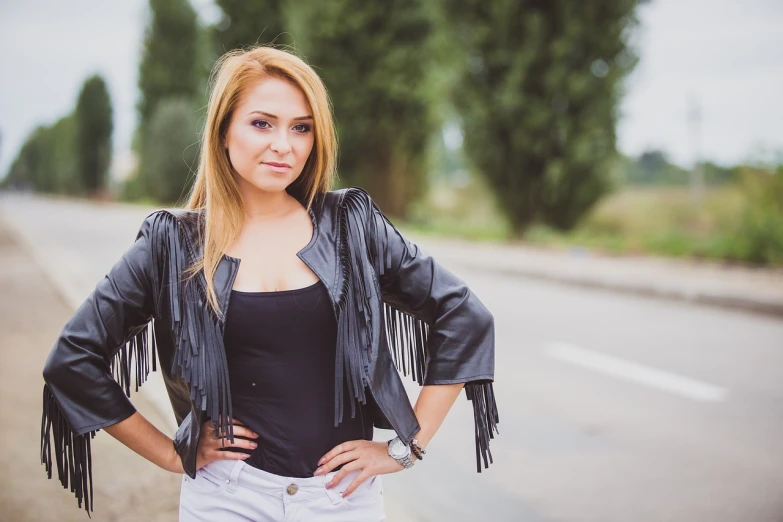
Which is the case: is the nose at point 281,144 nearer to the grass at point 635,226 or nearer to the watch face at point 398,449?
the watch face at point 398,449

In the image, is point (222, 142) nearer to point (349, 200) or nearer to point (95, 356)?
point (349, 200)

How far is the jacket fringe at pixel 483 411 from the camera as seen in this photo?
1.78 metres

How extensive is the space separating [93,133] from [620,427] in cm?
→ 7189

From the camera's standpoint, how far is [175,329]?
1566 millimetres

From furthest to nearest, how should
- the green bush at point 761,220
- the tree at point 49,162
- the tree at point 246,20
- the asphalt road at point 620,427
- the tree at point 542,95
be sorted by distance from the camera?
the tree at point 49,162
the tree at point 246,20
the tree at point 542,95
the green bush at point 761,220
the asphalt road at point 620,427

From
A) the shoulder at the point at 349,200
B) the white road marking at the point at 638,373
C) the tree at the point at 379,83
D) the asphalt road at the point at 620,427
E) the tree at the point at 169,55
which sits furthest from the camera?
the tree at the point at 169,55

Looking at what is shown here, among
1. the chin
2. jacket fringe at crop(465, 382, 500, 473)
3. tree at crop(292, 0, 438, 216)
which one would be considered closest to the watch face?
jacket fringe at crop(465, 382, 500, 473)

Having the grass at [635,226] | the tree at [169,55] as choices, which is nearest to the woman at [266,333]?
the grass at [635,226]

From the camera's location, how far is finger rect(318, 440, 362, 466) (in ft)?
5.35

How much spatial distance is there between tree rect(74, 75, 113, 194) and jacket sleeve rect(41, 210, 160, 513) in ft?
235

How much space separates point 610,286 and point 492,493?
640 cm

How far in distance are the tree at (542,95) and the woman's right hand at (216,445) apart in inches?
507

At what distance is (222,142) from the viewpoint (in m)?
1.70

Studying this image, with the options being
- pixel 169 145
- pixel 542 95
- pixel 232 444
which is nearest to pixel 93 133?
pixel 169 145
